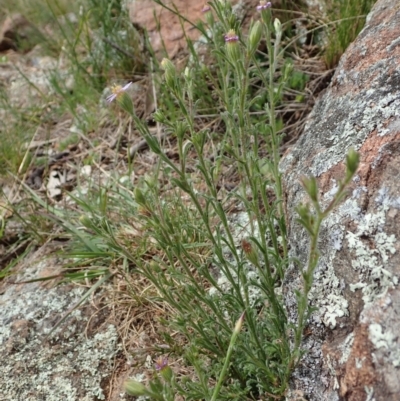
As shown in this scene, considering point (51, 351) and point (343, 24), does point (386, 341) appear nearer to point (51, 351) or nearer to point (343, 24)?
point (51, 351)

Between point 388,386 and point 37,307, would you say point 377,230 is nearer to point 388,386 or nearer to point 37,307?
point 388,386

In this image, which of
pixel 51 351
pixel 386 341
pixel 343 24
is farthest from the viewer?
pixel 343 24

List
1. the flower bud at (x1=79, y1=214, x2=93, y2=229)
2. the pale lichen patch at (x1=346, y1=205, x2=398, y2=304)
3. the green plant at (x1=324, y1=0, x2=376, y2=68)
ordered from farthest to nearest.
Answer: the green plant at (x1=324, y1=0, x2=376, y2=68) < the flower bud at (x1=79, y1=214, x2=93, y2=229) < the pale lichen patch at (x1=346, y1=205, x2=398, y2=304)

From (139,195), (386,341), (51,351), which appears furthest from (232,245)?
(51,351)

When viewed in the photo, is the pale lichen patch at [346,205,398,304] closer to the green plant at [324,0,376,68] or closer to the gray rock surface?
the gray rock surface

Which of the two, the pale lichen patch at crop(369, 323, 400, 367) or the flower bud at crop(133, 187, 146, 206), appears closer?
the pale lichen patch at crop(369, 323, 400, 367)

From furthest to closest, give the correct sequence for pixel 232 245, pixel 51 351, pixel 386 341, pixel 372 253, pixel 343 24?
pixel 343 24 → pixel 51 351 → pixel 232 245 → pixel 372 253 → pixel 386 341

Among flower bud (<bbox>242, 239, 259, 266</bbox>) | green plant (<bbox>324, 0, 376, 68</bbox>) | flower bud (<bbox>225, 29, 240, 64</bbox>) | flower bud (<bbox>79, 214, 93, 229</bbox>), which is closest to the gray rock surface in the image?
flower bud (<bbox>242, 239, 259, 266</bbox>)

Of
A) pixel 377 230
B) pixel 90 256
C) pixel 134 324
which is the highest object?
pixel 377 230

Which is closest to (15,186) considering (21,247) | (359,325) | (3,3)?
(21,247)
